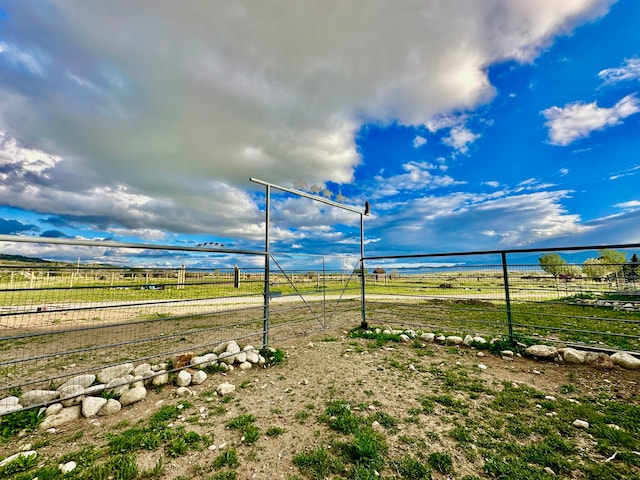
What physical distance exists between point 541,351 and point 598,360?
639 millimetres

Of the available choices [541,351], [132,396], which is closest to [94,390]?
[132,396]

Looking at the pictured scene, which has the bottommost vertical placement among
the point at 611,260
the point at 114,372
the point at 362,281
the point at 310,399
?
the point at 310,399

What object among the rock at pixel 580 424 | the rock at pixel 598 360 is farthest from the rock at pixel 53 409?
the rock at pixel 598 360

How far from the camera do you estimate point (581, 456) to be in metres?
2.05

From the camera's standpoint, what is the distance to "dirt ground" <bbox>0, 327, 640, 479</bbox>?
2.14 m

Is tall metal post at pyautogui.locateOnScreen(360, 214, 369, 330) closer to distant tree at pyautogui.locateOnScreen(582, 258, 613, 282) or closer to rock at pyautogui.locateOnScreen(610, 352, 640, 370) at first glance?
distant tree at pyautogui.locateOnScreen(582, 258, 613, 282)

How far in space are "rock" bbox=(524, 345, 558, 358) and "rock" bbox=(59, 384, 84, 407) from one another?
622 cm

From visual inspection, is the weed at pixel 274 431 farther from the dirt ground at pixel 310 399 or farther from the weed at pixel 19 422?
the weed at pixel 19 422

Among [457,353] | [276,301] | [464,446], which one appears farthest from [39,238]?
[276,301]

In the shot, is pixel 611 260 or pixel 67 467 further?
pixel 611 260

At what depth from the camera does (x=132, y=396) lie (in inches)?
121

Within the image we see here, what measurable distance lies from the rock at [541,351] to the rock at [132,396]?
5.63m

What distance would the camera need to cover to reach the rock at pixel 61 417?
2633 mm

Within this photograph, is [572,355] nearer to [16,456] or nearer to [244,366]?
[244,366]
